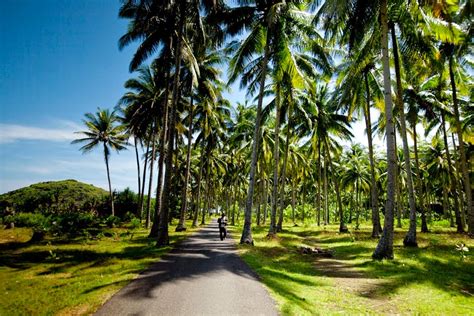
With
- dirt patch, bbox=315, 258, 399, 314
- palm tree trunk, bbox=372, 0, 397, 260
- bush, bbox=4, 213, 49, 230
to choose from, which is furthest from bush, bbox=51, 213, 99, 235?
palm tree trunk, bbox=372, 0, 397, 260

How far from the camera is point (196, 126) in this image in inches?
1131

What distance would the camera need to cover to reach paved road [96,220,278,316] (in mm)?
5320

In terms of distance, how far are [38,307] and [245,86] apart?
15.9m

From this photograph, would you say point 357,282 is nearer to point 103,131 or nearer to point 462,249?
point 462,249

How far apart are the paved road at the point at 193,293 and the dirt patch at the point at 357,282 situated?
8.57 ft

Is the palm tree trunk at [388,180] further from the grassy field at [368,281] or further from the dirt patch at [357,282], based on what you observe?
the dirt patch at [357,282]

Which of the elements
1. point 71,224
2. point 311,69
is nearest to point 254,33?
point 311,69

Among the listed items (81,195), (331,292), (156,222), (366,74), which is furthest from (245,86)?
(81,195)

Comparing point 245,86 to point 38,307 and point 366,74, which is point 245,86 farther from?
point 38,307

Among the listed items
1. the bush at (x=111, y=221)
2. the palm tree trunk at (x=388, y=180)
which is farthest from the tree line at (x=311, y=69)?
the bush at (x=111, y=221)

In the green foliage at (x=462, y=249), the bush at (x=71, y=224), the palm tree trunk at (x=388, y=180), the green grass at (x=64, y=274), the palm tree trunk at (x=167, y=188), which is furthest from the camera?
the bush at (x=71, y=224)

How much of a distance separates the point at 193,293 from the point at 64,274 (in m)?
4.58

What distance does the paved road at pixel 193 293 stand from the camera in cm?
532

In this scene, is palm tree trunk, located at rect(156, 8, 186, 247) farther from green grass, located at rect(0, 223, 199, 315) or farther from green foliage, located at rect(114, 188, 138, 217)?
green foliage, located at rect(114, 188, 138, 217)
